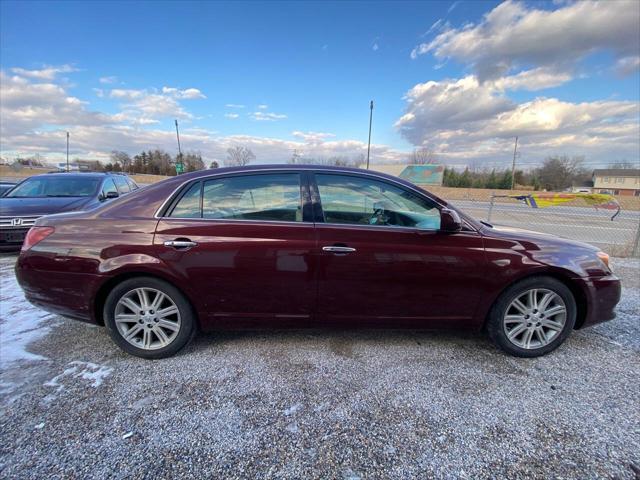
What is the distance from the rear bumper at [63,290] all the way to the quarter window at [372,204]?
80.1 inches

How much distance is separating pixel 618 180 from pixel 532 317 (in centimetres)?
8288

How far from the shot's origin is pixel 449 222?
260 cm

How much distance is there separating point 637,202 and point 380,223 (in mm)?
25686

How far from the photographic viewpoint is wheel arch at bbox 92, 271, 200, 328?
2.63 m

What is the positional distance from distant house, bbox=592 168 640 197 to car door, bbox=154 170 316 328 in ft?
256

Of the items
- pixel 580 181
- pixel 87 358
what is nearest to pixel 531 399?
pixel 87 358

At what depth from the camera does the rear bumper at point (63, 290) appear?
8.67ft

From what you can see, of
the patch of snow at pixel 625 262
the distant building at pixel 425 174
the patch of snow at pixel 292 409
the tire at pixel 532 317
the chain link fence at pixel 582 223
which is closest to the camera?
the patch of snow at pixel 292 409

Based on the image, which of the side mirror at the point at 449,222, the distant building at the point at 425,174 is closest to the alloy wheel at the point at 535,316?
the side mirror at the point at 449,222

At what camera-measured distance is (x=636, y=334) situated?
3.30 m

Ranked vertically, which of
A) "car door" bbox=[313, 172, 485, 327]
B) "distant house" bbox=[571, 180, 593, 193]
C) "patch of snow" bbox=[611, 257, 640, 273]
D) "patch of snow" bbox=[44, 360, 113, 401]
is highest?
"distant house" bbox=[571, 180, 593, 193]

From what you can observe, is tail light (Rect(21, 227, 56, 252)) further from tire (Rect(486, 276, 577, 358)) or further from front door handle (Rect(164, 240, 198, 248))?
tire (Rect(486, 276, 577, 358))

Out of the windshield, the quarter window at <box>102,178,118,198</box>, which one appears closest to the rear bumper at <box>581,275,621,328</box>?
the quarter window at <box>102,178,118,198</box>

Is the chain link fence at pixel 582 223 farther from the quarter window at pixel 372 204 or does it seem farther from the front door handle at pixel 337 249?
the front door handle at pixel 337 249
